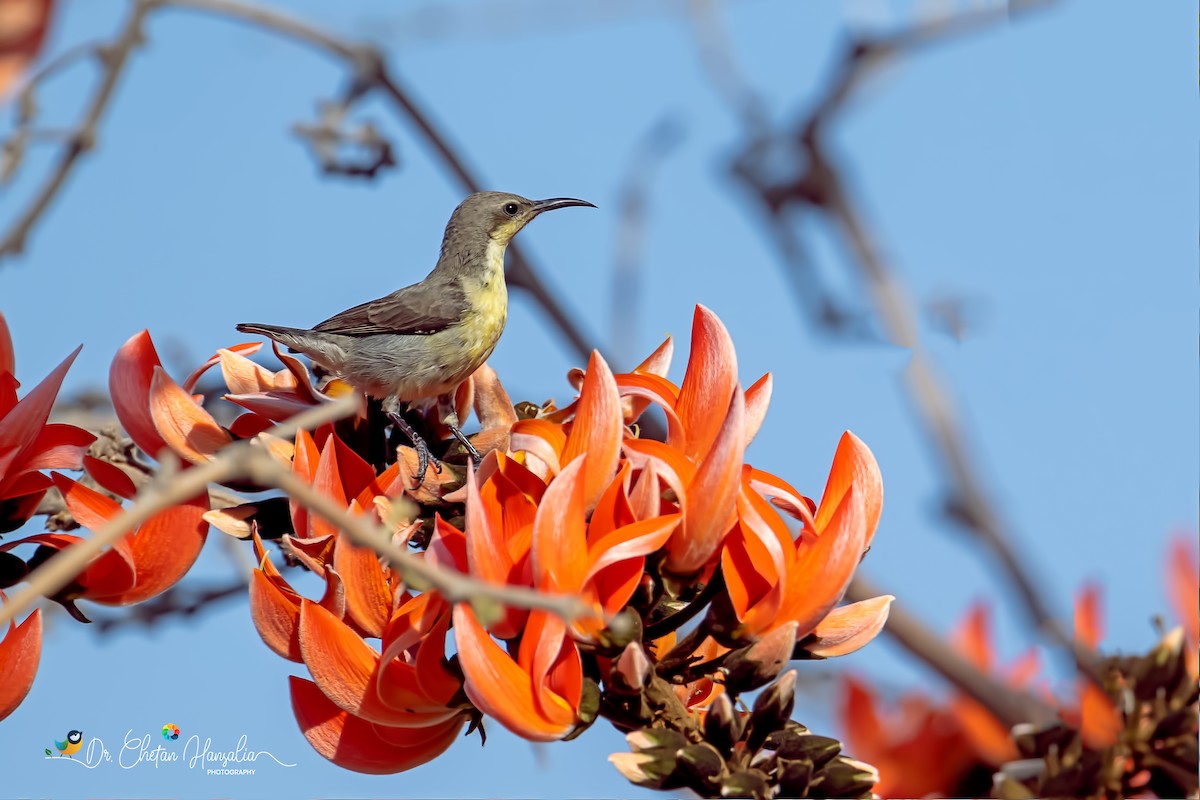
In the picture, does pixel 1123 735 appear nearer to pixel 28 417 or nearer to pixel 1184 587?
pixel 1184 587

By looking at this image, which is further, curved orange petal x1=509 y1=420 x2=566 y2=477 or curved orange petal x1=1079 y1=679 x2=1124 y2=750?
curved orange petal x1=509 y1=420 x2=566 y2=477

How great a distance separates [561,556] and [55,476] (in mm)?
733

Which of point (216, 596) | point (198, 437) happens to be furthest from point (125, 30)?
point (216, 596)

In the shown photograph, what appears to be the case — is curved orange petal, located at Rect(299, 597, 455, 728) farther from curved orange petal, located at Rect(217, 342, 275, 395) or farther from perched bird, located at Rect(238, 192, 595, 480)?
perched bird, located at Rect(238, 192, 595, 480)

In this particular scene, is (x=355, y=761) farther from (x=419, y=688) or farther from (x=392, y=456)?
(x=392, y=456)

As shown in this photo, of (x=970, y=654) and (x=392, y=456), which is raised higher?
(x=392, y=456)

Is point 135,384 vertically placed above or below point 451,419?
above

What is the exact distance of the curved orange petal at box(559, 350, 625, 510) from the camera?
Answer: 1280 millimetres

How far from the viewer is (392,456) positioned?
1.58 m

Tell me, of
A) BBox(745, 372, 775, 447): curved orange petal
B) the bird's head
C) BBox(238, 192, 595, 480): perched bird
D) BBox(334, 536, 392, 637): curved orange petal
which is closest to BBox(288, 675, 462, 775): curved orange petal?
BBox(334, 536, 392, 637): curved orange petal

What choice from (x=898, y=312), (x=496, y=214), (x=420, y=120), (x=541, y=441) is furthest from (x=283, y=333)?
(x=898, y=312)

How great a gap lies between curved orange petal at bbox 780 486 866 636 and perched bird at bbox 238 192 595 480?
1.41 metres

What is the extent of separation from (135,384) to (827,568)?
90 centimetres

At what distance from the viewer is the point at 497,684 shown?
1.19 metres
